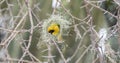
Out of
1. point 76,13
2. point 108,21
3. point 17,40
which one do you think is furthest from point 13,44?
point 108,21

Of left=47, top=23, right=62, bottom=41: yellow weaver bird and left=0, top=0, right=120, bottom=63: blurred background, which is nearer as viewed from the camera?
left=47, top=23, right=62, bottom=41: yellow weaver bird

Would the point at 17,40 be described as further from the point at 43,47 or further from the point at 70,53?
the point at 70,53

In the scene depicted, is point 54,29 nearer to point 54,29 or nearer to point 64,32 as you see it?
point 54,29

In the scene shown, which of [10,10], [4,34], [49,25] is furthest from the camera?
[4,34]

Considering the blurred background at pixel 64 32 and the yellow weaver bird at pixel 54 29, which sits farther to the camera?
the blurred background at pixel 64 32

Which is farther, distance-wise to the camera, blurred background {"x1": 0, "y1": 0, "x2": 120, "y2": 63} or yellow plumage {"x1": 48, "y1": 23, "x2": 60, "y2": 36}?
blurred background {"x1": 0, "y1": 0, "x2": 120, "y2": 63}

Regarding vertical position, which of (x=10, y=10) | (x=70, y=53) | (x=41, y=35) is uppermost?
(x=10, y=10)

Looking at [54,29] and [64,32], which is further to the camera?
[64,32]

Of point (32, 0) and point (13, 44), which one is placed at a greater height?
point (32, 0)

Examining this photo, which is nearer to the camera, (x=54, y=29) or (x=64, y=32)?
(x=54, y=29)

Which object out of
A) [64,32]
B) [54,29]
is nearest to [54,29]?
[54,29]

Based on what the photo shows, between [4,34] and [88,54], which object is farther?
[4,34]
